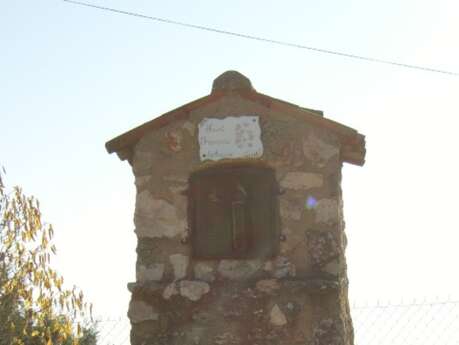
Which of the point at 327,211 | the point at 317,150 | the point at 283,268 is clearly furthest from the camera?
the point at 317,150

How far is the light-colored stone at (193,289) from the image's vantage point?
15.1ft

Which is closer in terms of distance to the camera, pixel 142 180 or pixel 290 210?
pixel 290 210

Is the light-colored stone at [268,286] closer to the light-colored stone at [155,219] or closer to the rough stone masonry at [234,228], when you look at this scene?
the rough stone masonry at [234,228]

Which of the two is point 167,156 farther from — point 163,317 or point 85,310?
point 85,310

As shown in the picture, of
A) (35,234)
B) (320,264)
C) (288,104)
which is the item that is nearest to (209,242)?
(320,264)

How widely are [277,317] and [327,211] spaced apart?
841 millimetres

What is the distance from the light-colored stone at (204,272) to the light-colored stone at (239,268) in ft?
0.22

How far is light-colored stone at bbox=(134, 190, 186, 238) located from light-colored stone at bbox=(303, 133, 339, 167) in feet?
3.50

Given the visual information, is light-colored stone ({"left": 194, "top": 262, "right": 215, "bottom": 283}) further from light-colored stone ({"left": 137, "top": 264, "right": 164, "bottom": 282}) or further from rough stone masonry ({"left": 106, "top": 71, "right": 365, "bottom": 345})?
light-colored stone ({"left": 137, "top": 264, "right": 164, "bottom": 282})

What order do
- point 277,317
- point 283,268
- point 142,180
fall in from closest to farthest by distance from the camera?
point 277,317
point 283,268
point 142,180

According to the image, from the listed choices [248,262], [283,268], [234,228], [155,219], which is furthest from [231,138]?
[283,268]

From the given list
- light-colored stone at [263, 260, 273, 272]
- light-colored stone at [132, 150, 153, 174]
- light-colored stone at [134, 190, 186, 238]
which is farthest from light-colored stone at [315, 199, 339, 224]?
light-colored stone at [132, 150, 153, 174]

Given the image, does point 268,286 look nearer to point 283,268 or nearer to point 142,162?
point 283,268

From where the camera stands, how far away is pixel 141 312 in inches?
184
